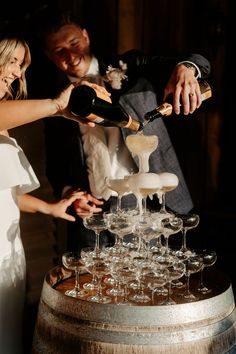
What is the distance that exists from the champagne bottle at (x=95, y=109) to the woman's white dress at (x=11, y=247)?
38cm

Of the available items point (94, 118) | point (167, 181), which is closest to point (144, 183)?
point (167, 181)

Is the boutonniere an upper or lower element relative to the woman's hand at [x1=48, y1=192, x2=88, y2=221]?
upper

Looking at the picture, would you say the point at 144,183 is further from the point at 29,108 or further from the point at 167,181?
the point at 29,108

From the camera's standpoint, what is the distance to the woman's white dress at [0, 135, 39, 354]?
207 cm

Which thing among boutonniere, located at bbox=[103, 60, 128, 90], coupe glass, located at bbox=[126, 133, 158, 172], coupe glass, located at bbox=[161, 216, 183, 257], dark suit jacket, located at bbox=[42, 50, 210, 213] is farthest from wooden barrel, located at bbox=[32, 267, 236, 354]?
boutonniere, located at bbox=[103, 60, 128, 90]

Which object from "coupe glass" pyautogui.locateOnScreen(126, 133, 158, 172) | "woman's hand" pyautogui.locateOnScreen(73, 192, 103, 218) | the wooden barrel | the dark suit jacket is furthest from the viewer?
the dark suit jacket

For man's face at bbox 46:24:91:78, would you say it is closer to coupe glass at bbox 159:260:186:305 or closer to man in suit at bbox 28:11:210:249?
man in suit at bbox 28:11:210:249

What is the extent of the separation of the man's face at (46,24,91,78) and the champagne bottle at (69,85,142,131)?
56 centimetres

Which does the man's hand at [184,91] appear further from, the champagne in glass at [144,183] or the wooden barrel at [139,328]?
the wooden barrel at [139,328]

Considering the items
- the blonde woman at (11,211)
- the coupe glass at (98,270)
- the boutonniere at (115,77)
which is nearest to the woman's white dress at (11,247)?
the blonde woman at (11,211)

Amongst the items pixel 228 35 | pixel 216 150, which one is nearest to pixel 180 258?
pixel 216 150

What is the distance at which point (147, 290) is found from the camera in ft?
5.98

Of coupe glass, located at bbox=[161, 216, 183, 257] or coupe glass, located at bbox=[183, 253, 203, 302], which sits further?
coupe glass, located at bbox=[161, 216, 183, 257]

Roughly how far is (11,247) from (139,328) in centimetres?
80
